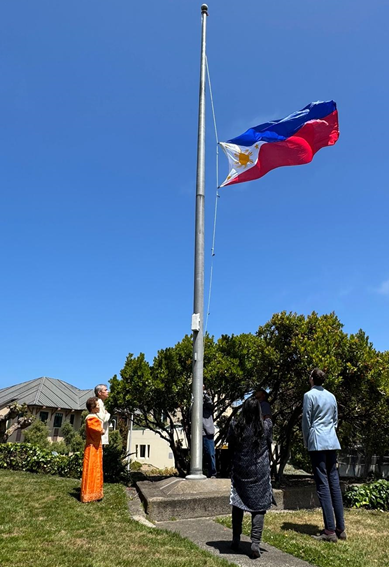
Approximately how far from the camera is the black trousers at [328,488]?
491 cm

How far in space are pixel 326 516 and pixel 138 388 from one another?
5.93 meters

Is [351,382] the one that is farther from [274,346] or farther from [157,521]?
[157,521]

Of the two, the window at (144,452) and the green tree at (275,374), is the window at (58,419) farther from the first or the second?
the green tree at (275,374)

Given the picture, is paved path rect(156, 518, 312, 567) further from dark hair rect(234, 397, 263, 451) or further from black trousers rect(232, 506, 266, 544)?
dark hair rect(234, 397, 263, 451)

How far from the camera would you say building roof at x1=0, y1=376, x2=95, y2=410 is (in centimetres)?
2966

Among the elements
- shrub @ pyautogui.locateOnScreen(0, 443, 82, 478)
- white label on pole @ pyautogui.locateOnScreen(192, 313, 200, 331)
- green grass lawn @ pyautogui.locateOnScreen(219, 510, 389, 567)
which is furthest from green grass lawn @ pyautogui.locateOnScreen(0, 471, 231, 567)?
white label on pole @ pyautogui.locateOnScreen(192, 313, 200, 331)

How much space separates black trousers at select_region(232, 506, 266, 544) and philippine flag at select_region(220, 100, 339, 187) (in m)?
6.42

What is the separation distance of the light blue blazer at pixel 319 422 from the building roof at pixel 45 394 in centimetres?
2658

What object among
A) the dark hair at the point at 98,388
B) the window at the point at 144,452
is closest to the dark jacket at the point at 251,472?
the dark hair at the point at 98,388

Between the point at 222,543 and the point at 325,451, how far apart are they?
61.3 inches

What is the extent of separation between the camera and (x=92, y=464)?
6297 mm

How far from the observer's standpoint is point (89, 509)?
5.90 m

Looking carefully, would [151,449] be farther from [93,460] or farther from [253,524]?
[253,524]

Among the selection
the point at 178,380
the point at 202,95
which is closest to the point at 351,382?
the point at 178,380
